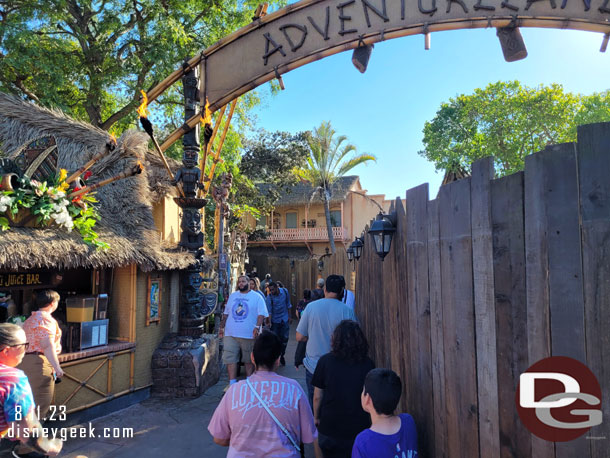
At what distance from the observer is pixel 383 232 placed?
369 centimetres

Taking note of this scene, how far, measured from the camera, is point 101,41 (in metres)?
13.9

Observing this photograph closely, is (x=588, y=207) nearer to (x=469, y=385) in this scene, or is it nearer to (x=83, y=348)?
(x=469, y=385)

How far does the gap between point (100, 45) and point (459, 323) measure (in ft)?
49.4

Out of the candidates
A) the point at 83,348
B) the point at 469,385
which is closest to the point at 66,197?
the point at 83,348

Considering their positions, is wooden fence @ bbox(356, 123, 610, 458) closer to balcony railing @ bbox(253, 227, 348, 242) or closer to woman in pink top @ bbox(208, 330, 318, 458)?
woman in pink top @ bbox(208, 330, 318, 458)

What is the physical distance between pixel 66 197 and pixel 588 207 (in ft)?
19.3

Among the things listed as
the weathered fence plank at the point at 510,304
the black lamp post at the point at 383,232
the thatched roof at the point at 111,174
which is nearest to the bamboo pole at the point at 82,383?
the thatched roof at the point at 111,174

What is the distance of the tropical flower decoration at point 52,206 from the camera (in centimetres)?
491

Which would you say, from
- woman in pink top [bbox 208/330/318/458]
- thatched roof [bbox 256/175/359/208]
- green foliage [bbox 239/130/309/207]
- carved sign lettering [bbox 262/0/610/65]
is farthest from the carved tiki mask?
thatched roof [bbox 256/175/359/208]

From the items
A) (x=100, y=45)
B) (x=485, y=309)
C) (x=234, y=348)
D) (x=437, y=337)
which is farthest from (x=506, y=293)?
(x=100, y=45)

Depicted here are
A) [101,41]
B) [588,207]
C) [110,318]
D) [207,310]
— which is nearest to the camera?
[588,207]

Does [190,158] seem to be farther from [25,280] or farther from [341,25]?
[341,25]

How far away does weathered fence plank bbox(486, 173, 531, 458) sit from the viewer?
1.84 m

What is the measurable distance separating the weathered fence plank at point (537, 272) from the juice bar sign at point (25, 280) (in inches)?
271
